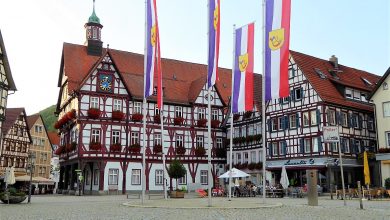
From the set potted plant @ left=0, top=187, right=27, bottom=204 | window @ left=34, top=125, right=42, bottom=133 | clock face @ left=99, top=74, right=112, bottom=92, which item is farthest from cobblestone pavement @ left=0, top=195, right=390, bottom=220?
window @ left=34, top=125, right=42, bottom=133

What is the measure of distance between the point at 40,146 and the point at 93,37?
106 feet

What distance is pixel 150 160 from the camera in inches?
1949

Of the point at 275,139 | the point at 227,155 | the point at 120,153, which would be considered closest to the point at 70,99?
the point at 120,153

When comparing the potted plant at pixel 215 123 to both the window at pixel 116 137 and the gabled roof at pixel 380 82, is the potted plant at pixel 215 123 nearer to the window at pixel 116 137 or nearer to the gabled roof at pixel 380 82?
the window at pixel 116 137

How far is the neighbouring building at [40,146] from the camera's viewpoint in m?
79.5

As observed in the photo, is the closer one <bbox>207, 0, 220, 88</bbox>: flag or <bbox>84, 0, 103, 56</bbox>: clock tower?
<bbox>207, 0, 220, 88</bbox>: flag

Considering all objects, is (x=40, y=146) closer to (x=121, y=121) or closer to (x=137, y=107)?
(x=137, y=107)

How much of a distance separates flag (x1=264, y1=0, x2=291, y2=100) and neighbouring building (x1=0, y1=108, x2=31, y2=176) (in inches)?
2091

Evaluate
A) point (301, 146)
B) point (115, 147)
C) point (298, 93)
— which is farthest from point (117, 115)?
point (301, 146)

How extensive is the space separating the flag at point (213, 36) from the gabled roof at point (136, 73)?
2794 centimetres

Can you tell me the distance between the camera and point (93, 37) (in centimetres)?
5675

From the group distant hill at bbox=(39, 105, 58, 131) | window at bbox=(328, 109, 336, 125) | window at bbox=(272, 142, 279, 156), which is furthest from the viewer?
distant hill at bbox=(39, 105, 58, 131)

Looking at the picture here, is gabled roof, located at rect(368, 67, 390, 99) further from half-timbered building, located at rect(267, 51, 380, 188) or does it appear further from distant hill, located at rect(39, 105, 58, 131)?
distant hill, located at rect(39, 105, 58, 131)

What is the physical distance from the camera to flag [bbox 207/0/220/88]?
21656 mm
